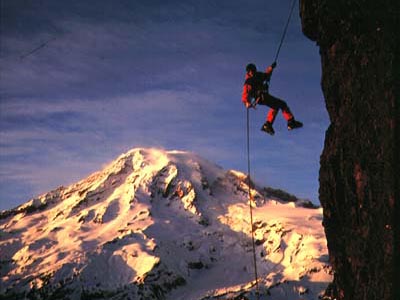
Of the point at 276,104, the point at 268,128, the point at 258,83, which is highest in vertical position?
the point at 258,83

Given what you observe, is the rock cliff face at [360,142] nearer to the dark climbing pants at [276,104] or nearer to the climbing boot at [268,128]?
the dark climbing pants at [276,104]

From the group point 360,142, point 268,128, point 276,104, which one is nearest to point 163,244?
point 268,128

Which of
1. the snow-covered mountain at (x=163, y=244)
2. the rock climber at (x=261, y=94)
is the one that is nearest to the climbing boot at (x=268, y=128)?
the rock climber at (x=261, y=94)

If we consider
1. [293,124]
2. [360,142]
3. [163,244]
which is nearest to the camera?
[360,142]

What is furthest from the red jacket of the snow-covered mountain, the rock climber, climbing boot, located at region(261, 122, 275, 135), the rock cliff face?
the snow-covered mountain

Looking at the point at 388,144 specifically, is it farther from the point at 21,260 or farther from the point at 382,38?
the point at 21,260

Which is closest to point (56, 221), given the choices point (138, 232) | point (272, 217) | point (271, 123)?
point (138, 232)

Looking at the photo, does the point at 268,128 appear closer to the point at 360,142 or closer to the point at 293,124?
the point at 293,124

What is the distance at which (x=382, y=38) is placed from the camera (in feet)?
23.5

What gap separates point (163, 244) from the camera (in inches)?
7151

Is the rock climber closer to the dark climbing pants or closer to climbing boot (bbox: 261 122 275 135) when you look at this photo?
the dark climbing pants

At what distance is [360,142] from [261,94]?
553 centimetres

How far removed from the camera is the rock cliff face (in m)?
7.00

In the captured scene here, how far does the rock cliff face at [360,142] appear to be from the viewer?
7.00m
